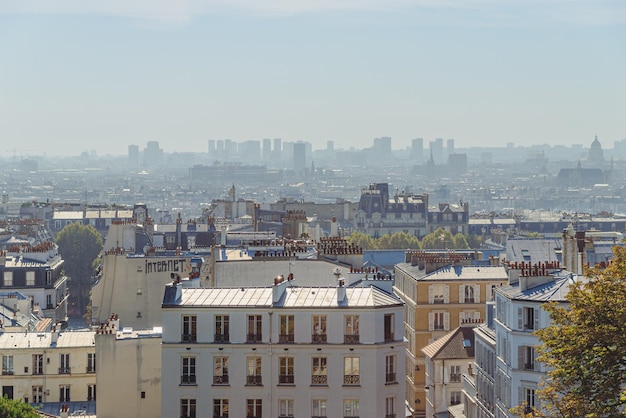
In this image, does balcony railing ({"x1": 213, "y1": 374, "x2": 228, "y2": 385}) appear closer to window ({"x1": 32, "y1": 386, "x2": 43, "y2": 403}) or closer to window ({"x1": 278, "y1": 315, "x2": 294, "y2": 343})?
window ({"x1": 278, "y1": 315, "x2": 294, "y2": 343})

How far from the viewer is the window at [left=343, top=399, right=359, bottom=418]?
131 feet

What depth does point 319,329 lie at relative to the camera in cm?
4025

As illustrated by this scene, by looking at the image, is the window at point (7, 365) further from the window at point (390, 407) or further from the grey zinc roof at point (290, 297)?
the window at point (390, 407)

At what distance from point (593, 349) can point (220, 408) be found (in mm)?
11131

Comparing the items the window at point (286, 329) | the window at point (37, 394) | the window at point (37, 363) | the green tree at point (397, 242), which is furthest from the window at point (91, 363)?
the green tree at point (397, 242)

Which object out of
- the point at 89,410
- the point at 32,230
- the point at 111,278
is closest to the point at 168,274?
the point at 111,278

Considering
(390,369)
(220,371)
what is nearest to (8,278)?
(220,371)

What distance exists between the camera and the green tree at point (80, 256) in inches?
4528

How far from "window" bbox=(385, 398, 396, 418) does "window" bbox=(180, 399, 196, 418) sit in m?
4.16

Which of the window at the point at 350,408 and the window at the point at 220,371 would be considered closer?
the window at the point at 350,408

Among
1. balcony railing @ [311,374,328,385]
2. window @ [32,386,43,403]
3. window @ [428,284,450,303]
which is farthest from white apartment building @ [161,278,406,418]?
window @ [428,284,450,303]

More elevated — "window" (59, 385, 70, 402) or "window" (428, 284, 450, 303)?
"window" (428, 284, 450, 303)

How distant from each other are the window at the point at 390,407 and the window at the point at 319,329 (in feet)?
6.21

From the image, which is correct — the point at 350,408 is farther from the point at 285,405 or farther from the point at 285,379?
the point at 285,379
